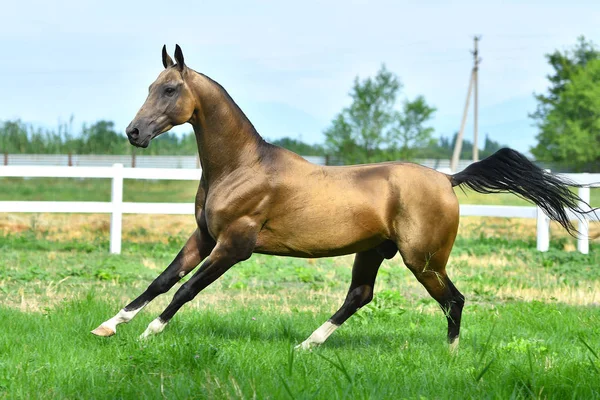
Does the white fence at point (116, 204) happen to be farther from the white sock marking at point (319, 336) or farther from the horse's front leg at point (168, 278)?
the white sock marking at point (319, 336)

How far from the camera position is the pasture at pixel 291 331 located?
4.20 m

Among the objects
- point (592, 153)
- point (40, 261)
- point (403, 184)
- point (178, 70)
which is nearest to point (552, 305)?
point (403, 184)

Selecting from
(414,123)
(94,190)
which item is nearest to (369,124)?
(414,123)

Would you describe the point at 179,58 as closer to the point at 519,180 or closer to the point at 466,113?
the point at 519,180

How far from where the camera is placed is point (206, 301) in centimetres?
818

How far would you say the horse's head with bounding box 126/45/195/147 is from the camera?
18.0 ft

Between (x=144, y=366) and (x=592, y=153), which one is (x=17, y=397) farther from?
(x=592, y=153)

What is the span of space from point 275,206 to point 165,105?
3.39ft

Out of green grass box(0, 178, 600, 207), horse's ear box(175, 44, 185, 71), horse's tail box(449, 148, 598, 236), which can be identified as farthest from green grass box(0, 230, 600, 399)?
green grass box(0, 178, 600, 207)

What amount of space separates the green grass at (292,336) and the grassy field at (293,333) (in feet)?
0.05

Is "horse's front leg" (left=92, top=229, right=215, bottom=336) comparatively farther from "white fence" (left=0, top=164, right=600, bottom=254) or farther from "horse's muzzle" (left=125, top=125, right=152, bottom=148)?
"white fence" (left=0, top=164, right=600, bottom=254)

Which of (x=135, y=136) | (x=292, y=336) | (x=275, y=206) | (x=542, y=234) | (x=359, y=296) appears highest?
(x=135, y=136)

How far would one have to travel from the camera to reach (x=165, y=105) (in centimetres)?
558

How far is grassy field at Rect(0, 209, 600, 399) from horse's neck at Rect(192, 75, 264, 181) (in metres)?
1.23
